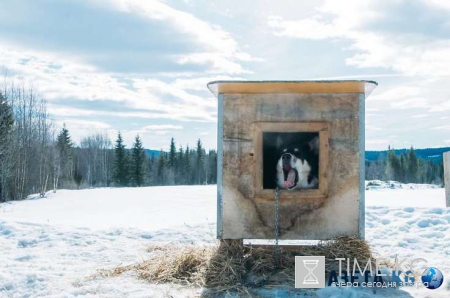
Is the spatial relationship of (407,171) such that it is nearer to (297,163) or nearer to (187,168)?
(187,168)

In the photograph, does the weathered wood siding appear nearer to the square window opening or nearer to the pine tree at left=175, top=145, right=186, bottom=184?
the square window opening

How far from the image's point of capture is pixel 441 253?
6793 millimetres

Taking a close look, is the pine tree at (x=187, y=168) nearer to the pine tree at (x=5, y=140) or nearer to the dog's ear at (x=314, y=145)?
the pine tree at (x=5, y=140)

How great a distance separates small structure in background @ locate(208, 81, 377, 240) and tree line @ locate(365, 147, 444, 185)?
6912 centimetres

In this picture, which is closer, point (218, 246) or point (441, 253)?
point (218, 246)

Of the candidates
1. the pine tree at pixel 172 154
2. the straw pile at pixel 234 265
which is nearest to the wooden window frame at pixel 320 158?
the straw pile at pixel 234 265

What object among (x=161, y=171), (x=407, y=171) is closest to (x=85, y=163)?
(x=161, y=171)

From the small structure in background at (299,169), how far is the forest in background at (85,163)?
921 inches

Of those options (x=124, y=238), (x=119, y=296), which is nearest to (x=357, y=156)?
(x=119, y=296)

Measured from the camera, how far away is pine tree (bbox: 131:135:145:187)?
5075cm

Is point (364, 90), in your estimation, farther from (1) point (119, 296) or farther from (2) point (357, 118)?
(1) point (119, 296)

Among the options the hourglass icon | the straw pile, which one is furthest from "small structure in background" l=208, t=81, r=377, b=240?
the hourglass icon

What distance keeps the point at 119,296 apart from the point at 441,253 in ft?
17.0

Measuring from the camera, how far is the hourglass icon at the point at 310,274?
4919 millimetres
